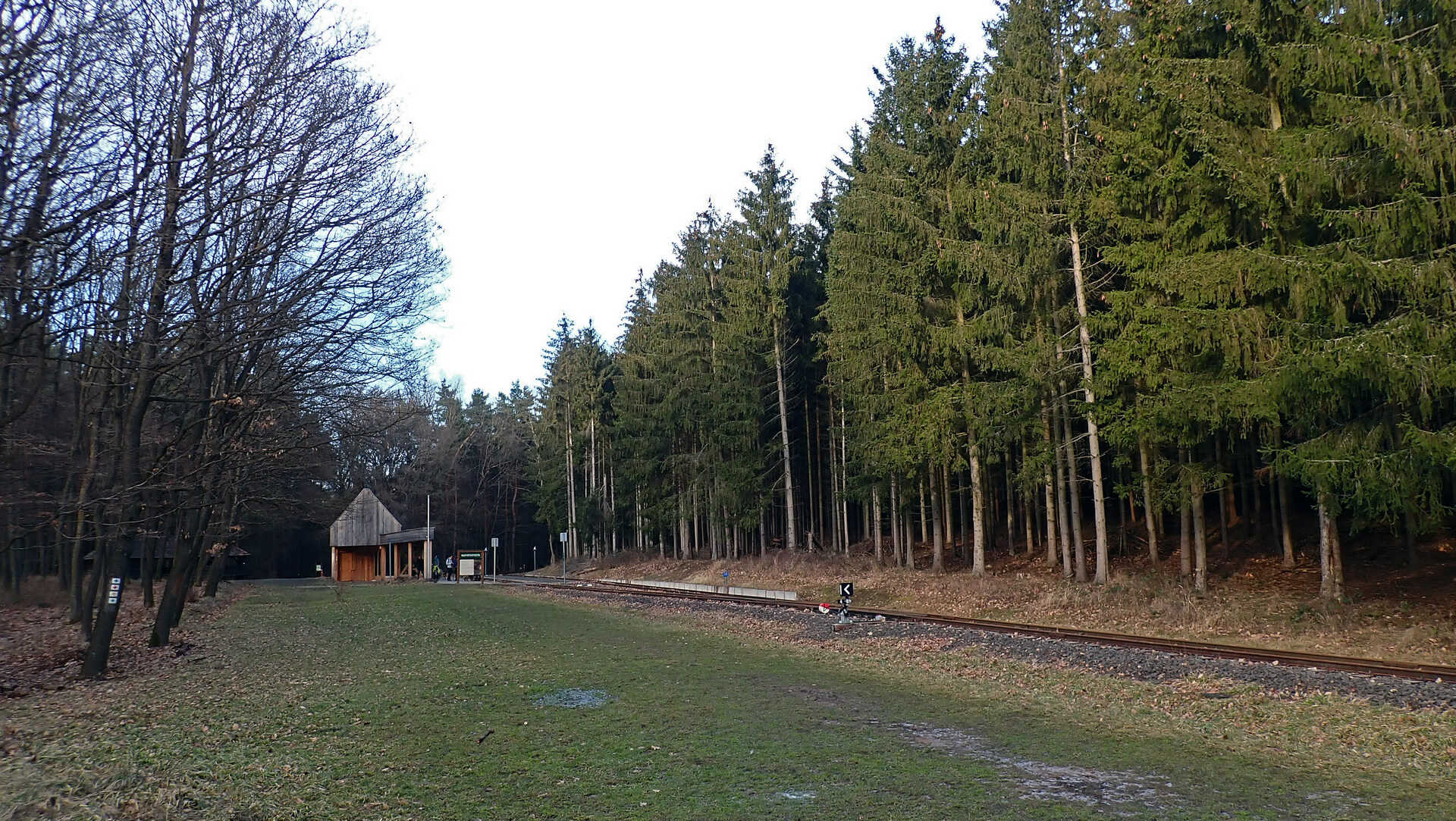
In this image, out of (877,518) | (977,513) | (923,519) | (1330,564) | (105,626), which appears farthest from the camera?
(923,519)

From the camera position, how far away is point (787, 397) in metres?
43.4

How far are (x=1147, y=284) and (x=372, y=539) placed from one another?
58.0m

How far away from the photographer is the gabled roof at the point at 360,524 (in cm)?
6388

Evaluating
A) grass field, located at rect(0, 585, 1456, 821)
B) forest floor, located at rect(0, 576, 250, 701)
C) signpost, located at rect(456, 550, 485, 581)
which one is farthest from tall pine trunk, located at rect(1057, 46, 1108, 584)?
signpost, located at rect(456, 550, 485, 581)

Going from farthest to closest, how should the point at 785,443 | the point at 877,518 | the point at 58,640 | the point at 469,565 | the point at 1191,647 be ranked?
the point at 469,565
the point at 785,443
the point at 877,518
the point at 58,640
the point at 1191,647

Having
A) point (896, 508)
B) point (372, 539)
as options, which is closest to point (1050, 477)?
point (896, 508)

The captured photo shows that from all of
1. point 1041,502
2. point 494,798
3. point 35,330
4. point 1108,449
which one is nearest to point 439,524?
point 1041,502

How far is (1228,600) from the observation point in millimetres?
18344

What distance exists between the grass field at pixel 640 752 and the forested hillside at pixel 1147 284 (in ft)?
24.0

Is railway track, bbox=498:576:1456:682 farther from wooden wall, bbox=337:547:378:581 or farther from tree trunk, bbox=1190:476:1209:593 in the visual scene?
wooden wall, bbox=337:547:378:581

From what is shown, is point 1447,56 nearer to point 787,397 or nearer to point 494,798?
point 494,798

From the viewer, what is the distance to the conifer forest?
35.9 feet

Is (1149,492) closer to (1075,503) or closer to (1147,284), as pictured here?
(1075,503)

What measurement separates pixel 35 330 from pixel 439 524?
241 ft
